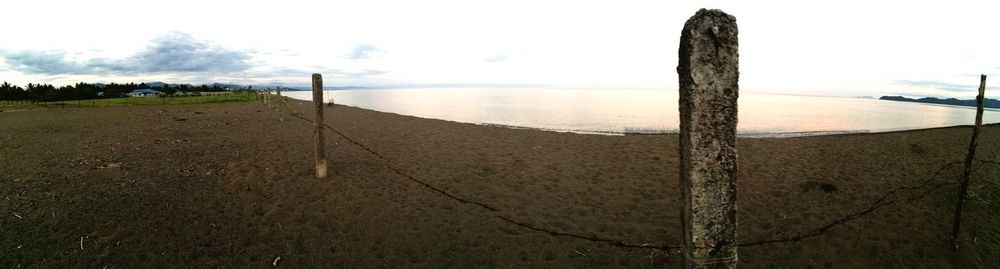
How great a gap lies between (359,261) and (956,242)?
28.2ft

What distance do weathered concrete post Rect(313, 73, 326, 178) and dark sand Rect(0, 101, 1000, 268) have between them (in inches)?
13.7

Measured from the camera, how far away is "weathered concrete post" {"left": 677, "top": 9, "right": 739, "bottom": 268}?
2426 mm

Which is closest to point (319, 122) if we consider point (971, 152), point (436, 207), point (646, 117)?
point (436, 207)

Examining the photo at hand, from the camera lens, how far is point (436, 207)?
7.68 m

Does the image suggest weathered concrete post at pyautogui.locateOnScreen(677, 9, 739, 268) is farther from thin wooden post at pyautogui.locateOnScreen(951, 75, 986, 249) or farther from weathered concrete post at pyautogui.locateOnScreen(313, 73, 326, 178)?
weathered concrete post at pyautogui.locateOnScreen(313, 73, 326, 178)

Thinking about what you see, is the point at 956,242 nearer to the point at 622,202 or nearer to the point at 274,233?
the point at 622,202

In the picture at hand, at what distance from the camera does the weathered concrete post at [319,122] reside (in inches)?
336

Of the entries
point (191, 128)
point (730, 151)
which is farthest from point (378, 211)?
point (191, 128)

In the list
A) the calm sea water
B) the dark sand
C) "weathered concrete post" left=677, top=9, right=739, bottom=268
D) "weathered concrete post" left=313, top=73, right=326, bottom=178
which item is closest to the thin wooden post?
the dark sand

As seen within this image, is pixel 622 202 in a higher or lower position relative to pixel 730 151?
lower

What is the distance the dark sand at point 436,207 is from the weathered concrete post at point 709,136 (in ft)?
10.2

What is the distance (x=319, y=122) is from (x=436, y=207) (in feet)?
10.6

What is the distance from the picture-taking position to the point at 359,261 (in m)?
5.58

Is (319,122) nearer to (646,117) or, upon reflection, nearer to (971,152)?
(971,152)
